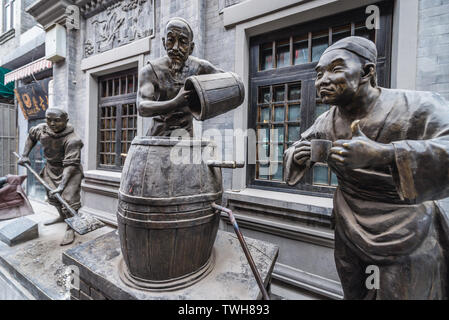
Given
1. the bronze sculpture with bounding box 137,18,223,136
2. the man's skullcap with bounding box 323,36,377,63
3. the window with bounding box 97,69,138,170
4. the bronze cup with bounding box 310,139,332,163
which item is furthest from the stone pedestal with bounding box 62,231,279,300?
the window with bounding box 97,69,138,170

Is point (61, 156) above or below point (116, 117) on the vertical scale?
below

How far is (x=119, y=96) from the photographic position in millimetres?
5582

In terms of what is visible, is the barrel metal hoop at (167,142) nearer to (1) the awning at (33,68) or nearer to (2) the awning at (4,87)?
(1) the awning at (33,68)

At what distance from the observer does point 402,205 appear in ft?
3.81

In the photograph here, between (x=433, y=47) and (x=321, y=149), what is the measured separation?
2.35 metres

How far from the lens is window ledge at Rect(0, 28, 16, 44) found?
28.1 ft

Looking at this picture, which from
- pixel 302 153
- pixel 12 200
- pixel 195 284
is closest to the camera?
pixel 302 153

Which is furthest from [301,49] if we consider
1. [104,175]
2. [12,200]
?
[12,200]

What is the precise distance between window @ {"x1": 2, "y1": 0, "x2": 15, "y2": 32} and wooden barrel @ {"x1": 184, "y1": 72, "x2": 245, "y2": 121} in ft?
40.0

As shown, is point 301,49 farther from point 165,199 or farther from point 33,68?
point 33,68

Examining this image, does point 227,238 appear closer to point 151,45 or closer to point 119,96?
point 151,45

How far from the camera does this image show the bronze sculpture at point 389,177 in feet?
3.26

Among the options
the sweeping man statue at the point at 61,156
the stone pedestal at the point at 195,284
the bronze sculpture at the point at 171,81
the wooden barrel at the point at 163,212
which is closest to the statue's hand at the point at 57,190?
the sweeping man statue at the point at 61,156

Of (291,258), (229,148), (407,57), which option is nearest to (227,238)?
(291,258)
